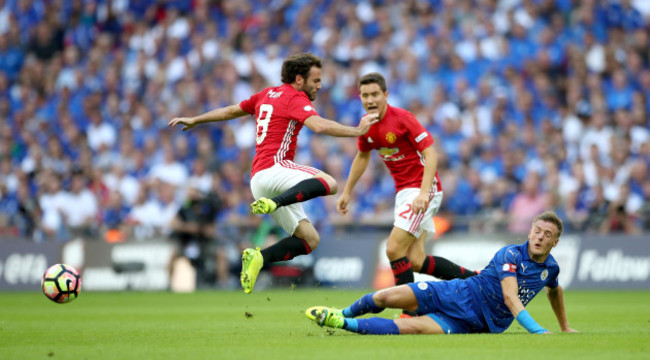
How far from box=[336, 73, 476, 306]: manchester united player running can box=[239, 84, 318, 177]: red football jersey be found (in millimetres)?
758

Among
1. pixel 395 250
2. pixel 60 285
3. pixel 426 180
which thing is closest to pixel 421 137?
pixel 426 180

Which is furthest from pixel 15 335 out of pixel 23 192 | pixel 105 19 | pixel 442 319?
pixel 105 19

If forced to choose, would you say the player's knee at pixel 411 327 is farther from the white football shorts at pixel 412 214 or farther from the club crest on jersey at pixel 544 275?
the white football shorts at pixel 412 214

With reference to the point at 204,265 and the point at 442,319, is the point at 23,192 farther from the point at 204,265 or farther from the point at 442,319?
the point at 442,319

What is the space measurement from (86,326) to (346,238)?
28.5 ft

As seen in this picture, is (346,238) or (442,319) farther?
(346,238)

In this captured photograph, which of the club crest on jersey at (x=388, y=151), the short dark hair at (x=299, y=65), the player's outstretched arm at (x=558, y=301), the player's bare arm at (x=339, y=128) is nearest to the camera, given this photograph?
the player's outstretched arm at (x=558, y=301)

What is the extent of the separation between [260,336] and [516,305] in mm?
2226

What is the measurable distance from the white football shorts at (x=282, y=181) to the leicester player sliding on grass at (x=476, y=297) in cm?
172

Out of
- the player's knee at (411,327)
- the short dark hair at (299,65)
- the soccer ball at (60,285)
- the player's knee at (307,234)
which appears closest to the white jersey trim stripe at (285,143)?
the short dark hair at (299,65)

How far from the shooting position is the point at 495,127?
63.3 feet

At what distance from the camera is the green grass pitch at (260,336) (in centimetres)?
668

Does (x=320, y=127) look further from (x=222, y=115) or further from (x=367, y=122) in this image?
(x=222, y=115)

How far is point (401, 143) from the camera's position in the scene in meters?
9.86
